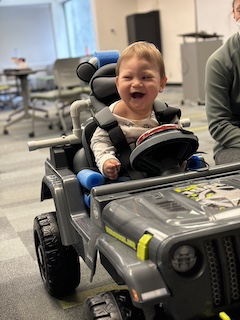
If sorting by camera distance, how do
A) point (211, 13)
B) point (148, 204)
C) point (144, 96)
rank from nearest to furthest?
point (148, 204)
point (144, 96)
point (211, 13)

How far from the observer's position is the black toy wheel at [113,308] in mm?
1062

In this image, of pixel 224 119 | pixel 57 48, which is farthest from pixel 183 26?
pixel 224 119

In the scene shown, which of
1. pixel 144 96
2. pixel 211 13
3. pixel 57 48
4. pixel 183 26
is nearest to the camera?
pixel 144 96

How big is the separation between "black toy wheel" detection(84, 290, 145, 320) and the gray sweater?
1028 mm

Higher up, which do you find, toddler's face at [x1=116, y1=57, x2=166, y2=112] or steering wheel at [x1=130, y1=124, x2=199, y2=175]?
toddler's face at [x1=116, y1=57, x2=166, y2=112]

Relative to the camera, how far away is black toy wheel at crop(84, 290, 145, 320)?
1062 millimetres

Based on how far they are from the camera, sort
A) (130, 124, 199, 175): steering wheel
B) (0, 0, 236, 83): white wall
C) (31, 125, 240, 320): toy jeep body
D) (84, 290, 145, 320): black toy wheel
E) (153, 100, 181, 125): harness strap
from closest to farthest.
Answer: (31, 125, 240, 320): toy jeep body
(84, 290, 145, 320): black toy wheel
(130, 124, 199, 175): steering wheel
(153, 100, 181, 125): harness strap
(0, 0, 236, 83): white wall

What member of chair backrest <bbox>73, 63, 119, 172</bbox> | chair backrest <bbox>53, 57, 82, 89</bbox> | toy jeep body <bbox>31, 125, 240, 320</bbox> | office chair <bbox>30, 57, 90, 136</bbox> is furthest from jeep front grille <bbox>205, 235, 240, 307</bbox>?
chair backrest <bbox>53, 57, 82, 89</bbox>

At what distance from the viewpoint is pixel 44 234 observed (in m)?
1.72

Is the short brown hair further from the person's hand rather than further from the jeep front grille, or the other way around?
the jeep front grille

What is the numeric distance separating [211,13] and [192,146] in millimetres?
7804

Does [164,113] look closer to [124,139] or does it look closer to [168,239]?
[124,139]

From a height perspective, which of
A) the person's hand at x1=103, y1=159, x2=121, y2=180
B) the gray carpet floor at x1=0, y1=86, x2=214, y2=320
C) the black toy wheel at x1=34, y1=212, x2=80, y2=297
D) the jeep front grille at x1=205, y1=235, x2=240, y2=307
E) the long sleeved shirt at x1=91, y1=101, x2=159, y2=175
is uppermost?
the long sleeved shirt at x1=91, y1=101, x2=159, y2=175

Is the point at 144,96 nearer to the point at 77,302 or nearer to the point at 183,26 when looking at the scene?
the point at 77,302
